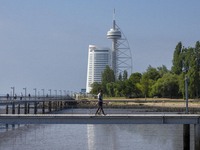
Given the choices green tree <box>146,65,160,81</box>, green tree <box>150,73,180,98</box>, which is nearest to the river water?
green tree <box>150,73,180,98</box>

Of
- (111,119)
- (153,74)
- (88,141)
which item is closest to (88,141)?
(88,141)

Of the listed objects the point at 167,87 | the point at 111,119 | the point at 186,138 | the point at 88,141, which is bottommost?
the point at 88,141

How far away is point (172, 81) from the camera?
137875 mm

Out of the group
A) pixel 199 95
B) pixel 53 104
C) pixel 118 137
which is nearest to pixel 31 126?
pixel 118 137

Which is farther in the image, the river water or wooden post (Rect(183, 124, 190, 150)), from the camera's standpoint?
the river water

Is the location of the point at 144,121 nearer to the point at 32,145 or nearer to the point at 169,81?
the point at 32,145

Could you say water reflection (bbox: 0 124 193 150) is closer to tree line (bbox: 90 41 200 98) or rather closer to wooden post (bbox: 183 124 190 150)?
wooden post (bbox: 183 124 190 150)

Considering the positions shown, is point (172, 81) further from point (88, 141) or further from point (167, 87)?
point (88, 141)

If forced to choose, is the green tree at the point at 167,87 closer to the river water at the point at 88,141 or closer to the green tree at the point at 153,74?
the green tree at the point at 153,74

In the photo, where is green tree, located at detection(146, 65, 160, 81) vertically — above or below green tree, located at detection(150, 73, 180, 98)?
above

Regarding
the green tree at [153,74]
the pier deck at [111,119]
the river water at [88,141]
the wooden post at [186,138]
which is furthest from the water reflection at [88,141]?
the green tree at [153,74]

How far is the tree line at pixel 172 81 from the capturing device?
120m

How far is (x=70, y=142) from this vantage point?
144ft

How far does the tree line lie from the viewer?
395ft
